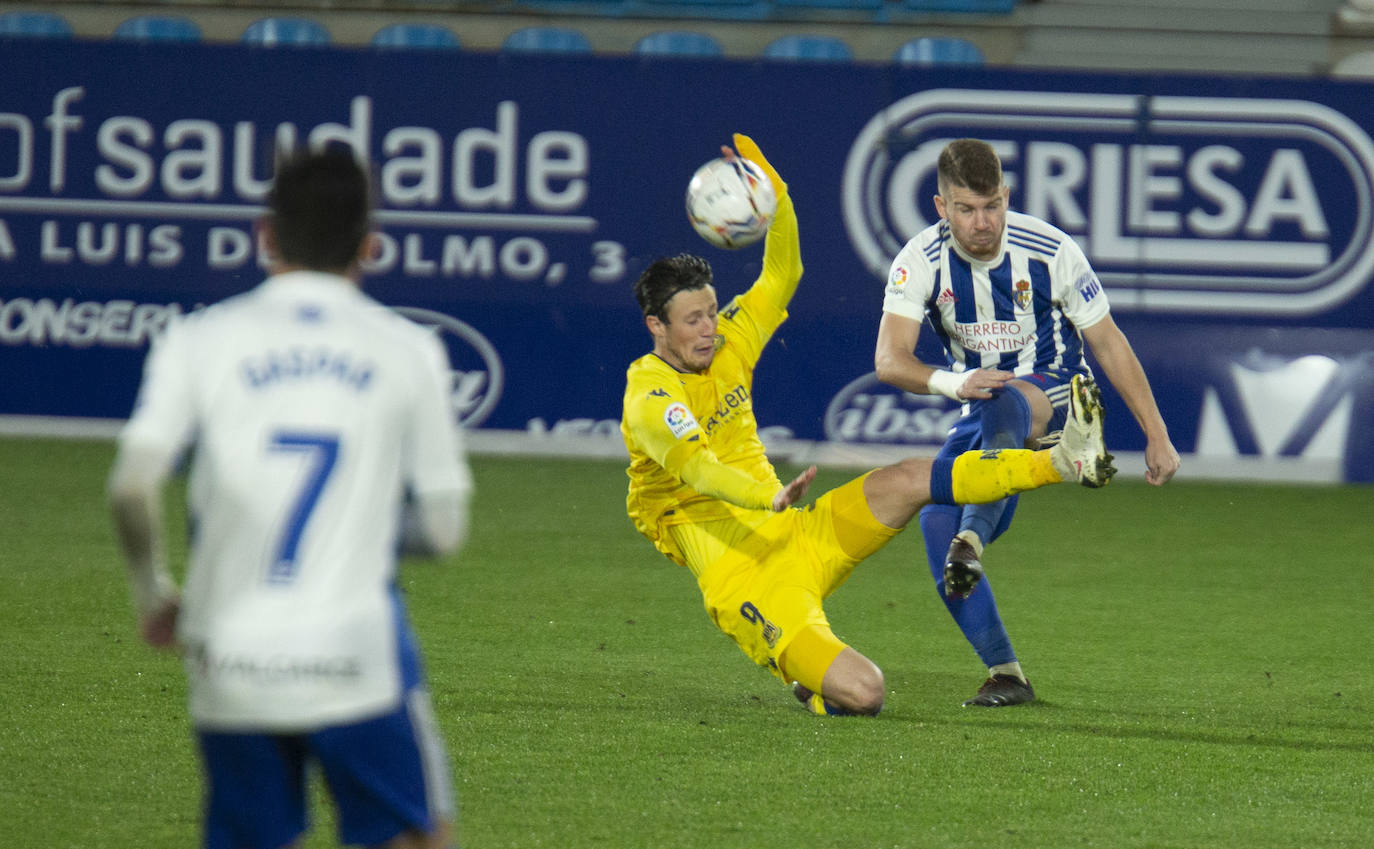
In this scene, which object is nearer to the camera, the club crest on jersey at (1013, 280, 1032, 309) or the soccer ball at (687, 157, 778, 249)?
the club crest on jersey at (1013, 280, 1032, 309)

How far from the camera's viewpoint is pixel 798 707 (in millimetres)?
5234

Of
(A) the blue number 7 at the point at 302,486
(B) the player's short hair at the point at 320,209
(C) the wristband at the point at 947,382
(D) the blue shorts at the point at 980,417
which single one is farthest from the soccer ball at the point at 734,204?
(A) the blue number 7 at the point at 302,486

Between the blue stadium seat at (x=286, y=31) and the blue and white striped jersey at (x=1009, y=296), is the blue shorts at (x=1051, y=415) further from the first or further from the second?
the blue stadium seat at (x=286, y=31)

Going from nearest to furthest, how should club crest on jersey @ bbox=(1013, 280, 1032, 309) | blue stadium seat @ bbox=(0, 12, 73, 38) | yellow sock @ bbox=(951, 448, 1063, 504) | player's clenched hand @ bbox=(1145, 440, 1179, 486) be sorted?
yellow sock @ bbox=(951, 448, 1063, 504)
player's clenched hand @ bbox=(1145, 440, 1179, 486)
club crest on jersey @ bbox=(1013, 280, 1032, 309)
blue stadium seat @ bbox=(0, 12, 73, 38)

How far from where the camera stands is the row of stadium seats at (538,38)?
502 inches

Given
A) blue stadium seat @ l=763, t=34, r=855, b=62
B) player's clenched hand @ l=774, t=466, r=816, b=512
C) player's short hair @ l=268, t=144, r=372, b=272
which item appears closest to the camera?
player's short hair @ l=268, t=144, r=372, b=272

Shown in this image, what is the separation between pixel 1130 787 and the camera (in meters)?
4.30

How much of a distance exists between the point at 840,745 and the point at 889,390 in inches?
243

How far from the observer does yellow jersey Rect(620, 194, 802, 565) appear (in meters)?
4.73

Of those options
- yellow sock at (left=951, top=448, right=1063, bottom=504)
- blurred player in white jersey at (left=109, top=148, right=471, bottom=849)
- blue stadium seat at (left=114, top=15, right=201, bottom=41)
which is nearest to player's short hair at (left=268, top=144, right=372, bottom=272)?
blurred player in white jersey at (left=109, top=148, right=471, bottom=849)

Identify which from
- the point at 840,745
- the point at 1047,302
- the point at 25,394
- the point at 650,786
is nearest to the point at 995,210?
the point at 1047,302

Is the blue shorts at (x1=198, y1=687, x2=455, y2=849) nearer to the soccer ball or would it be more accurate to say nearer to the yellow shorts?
the yellow shorts

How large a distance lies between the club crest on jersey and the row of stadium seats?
7.61 meters

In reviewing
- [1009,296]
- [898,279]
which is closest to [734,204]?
[898,279]
